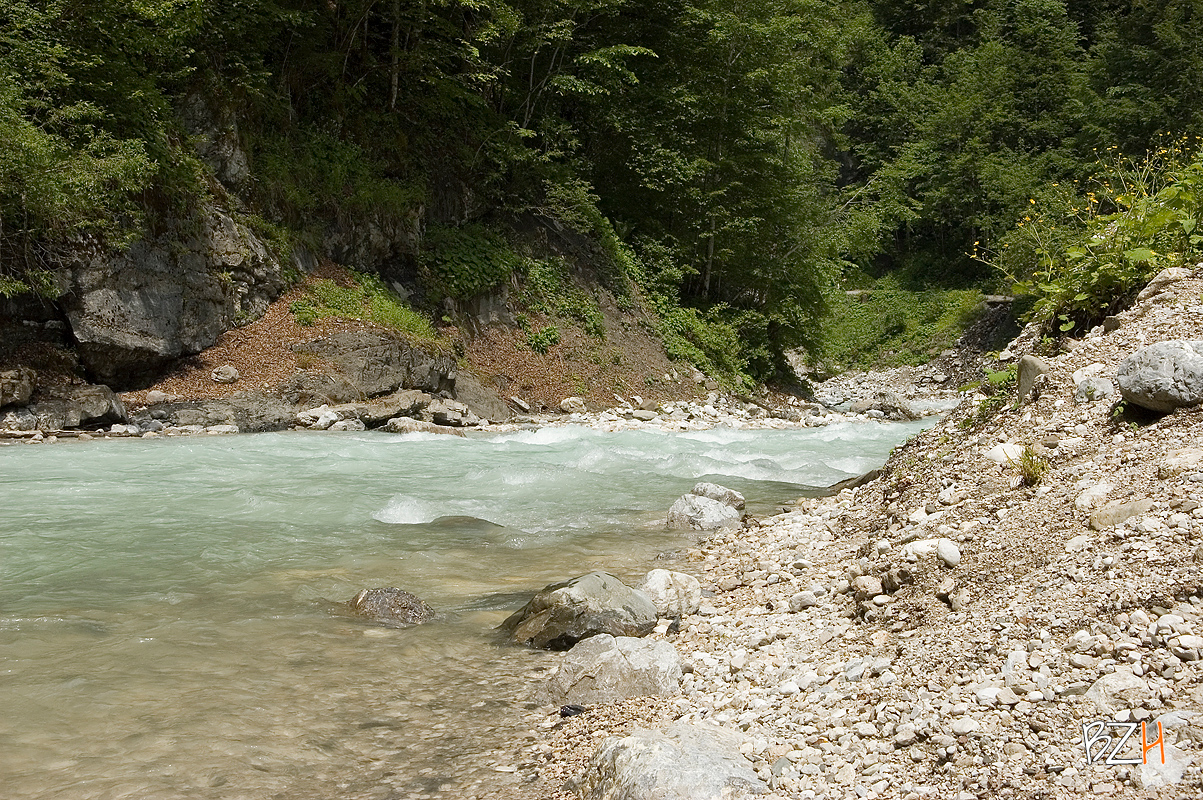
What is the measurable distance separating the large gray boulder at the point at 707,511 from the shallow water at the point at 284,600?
8.3 inches

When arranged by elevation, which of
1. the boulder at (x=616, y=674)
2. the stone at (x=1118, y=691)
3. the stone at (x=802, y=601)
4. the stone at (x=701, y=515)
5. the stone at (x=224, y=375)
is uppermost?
the stone at (x=1118, y=691)

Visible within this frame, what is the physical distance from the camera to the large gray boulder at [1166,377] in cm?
452

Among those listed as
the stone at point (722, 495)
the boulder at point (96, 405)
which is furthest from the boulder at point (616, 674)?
the boulder at point (96, 405)

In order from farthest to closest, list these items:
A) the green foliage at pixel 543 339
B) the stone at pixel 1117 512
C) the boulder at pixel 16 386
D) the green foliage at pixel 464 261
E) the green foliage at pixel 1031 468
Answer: the green foliage at pixel 543 339 → the green foliage at pixel 464 261 → the boulder at pixel 16 386 → the green foliage at pixel 1031 468 → the stone at pixel 1117 512

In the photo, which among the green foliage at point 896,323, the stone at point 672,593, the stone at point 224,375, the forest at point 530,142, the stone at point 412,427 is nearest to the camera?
the stone at point 672,593

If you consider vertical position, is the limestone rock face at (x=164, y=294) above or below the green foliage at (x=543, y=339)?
above

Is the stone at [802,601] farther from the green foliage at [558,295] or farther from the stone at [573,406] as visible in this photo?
the green foliage at [558,295]

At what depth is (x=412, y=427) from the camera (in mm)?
14367

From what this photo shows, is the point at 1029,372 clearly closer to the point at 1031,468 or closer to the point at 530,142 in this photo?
the point at 1031,468

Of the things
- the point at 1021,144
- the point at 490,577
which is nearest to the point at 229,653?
the point at 490,577

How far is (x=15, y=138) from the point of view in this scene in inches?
452

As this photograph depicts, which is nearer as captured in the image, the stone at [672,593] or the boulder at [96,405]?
the stone at [672,593]

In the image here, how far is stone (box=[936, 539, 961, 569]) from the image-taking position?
406 cm

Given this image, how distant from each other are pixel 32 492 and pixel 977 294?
1544 inches
